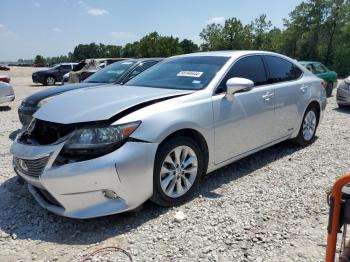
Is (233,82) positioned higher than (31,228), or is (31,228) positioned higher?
(233,82)

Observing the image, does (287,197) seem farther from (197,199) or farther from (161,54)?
(161,54)

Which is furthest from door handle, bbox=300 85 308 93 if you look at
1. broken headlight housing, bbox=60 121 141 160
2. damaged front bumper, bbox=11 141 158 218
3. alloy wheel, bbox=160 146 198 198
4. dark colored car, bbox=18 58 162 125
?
A: broken headlight housing, bbox=60 121 141 160

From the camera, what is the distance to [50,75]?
76.0ft

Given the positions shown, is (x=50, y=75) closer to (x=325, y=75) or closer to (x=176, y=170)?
(x=325, y=75)

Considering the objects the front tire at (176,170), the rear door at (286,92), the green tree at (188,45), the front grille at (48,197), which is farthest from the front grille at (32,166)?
the green tree at (188,45)

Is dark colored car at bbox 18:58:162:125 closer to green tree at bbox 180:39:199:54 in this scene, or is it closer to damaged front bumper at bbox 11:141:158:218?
damaged front bumper at bbox 11:141:158:218

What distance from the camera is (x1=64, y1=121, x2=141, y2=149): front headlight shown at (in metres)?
2.95

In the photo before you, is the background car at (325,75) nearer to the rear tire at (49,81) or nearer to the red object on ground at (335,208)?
the red object on ground at (335,208)

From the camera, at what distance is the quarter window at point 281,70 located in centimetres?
483

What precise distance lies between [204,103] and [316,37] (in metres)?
40.3

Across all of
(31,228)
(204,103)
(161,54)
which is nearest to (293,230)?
(204,103)

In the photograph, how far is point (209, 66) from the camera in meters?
4.16

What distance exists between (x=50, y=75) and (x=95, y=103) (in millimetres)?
21530

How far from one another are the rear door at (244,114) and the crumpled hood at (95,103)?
1.64ft
